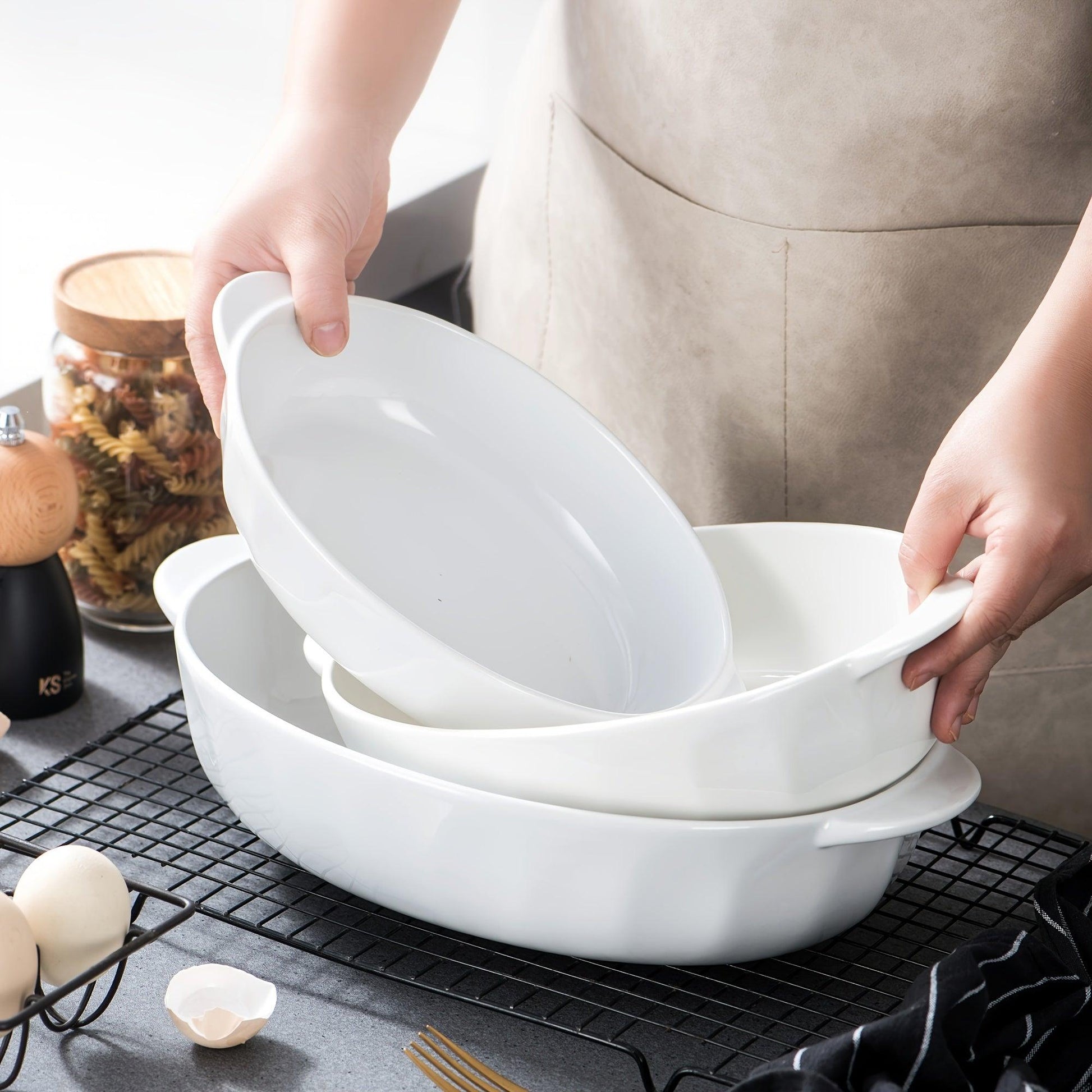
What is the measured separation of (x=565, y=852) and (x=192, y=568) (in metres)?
0.32

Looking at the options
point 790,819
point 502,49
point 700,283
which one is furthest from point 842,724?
point 502,49

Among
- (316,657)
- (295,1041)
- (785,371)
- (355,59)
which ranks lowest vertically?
(295,1041)

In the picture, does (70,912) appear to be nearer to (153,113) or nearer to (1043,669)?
(1043,669)

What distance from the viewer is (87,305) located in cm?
89

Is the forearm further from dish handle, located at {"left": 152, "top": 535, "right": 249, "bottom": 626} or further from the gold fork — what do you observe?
the gold fork

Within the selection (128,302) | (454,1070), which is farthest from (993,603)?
(128,302)

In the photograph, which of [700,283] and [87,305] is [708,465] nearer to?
[700,283]

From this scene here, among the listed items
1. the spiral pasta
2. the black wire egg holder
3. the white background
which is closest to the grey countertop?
the black wire egg holder

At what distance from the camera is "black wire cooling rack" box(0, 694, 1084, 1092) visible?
1.90 ft

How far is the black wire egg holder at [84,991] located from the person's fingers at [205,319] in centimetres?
27

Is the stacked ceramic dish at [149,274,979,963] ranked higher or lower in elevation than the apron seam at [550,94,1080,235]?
lower

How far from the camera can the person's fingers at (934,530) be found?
23.1 inches

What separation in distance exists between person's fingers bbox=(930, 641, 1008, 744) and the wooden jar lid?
0.53 m

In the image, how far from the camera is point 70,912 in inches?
21.2
